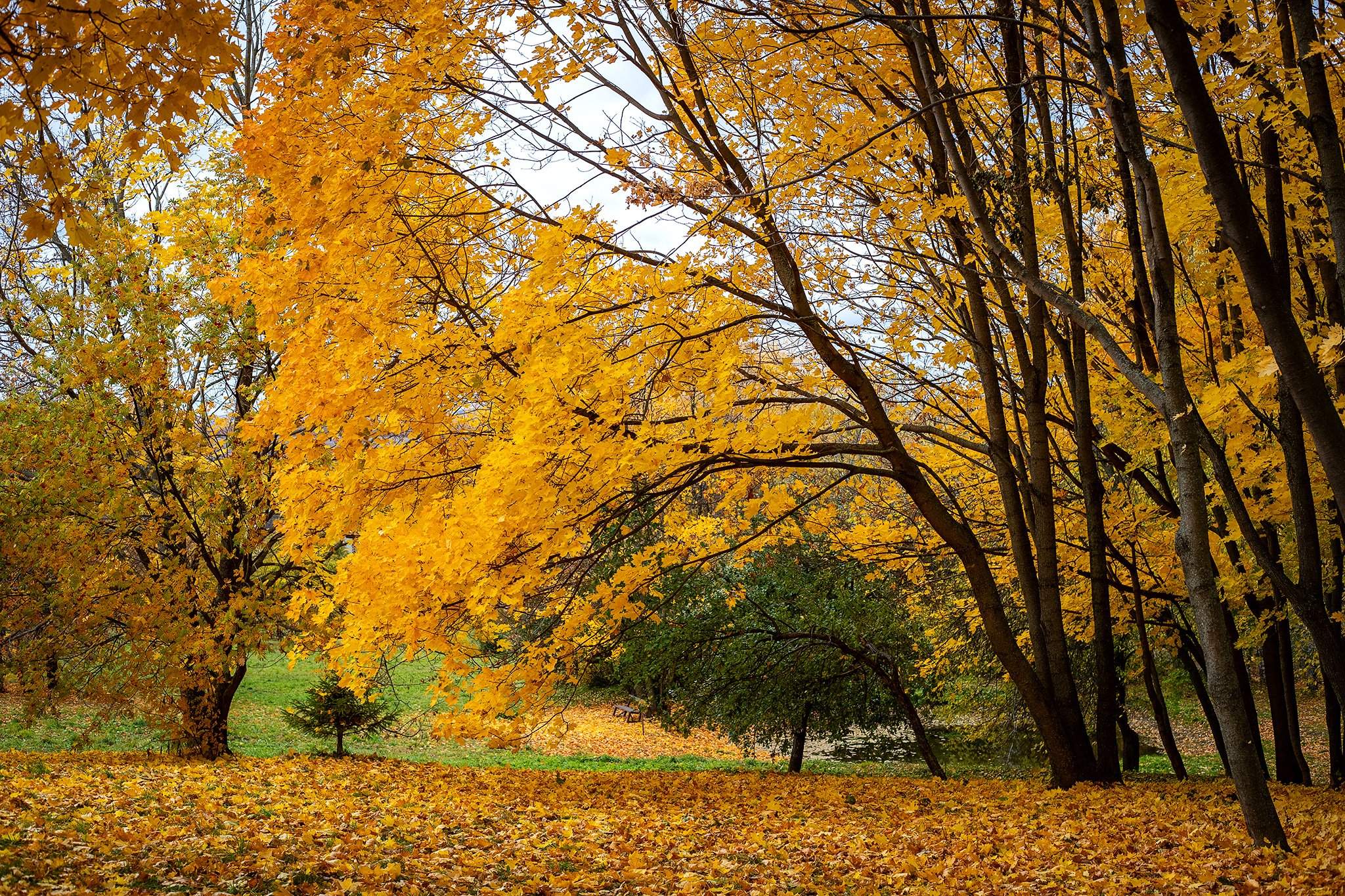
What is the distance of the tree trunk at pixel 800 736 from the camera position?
11.9 m

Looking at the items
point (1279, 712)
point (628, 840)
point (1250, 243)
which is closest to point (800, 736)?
point (1279, 712)

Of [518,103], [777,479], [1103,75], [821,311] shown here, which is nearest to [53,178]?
[518,103]

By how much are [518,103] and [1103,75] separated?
11.4ft

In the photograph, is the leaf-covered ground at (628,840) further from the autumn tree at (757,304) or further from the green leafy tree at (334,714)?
the green leafy tree at (334,714)

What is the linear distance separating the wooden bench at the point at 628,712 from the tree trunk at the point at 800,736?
345 inches

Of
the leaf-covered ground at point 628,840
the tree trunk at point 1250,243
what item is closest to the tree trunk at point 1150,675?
the leaf-covered ground at point 628,840

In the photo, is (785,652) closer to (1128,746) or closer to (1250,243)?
(1128,746)

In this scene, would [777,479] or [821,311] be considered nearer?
[821,311]

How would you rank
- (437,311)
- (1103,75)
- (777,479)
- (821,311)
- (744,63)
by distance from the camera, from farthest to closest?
(777,479) < (821,311) < (437,311) < (744,63) < (1103,75)

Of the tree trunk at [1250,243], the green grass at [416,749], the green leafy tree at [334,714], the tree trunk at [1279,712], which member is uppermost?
the tree trunk at [1250,243]

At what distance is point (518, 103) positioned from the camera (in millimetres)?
5887

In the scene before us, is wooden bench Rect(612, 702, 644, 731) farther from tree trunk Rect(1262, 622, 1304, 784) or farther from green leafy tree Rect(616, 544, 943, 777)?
tree trunk Rect(1262, 622, 1304, 784)

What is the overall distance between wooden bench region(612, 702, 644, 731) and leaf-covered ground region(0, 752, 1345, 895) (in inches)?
539

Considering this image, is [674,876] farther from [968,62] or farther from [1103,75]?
[968,62]
